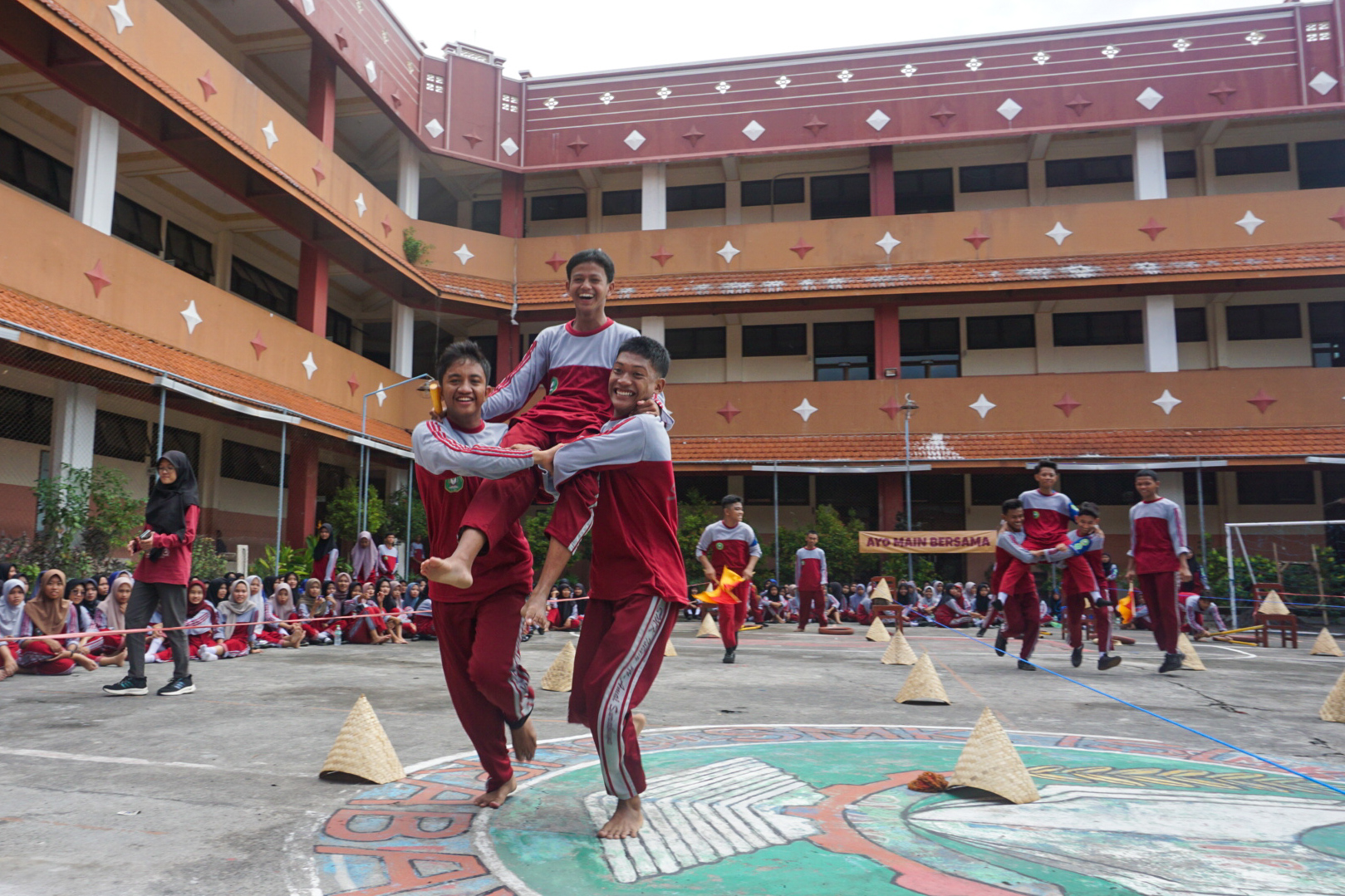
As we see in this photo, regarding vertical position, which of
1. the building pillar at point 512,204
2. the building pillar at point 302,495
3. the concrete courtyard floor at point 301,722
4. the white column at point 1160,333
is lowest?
the concrete courtyard floor at point 301,722

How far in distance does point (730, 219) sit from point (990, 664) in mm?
17575

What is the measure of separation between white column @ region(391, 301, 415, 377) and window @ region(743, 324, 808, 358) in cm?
916

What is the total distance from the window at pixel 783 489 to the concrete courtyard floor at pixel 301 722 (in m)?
12.3

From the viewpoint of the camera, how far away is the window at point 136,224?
17531 millimetres

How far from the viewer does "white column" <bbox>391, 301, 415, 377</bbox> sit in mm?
23188

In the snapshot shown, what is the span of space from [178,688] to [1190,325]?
2493 cm

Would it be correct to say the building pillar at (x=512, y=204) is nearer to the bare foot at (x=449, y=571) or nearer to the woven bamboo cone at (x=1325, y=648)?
the woven bamboo cone at (x=1325, y=648)

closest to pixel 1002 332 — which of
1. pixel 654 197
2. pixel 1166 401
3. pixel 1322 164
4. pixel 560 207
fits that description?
pixel 1166 401

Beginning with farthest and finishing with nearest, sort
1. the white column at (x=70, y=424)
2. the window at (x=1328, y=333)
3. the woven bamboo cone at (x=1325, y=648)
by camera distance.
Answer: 1. the window at (x=1328, y=333)
2. the white column at (x=70, y=424)
3. the woven bamboo cone at (x=1325, y=648)

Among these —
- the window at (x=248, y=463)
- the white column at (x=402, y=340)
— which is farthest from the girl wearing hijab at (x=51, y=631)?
Answer: the white column at (x=402, y=340)

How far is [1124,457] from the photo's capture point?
20.8m

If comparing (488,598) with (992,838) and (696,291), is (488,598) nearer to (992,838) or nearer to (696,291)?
(992,838)

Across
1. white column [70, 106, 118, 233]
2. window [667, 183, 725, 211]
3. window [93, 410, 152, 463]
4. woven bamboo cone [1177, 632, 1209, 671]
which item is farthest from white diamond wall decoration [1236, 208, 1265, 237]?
window [93, 410, 152, 463]

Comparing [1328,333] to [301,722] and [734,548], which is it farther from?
[301,722]
